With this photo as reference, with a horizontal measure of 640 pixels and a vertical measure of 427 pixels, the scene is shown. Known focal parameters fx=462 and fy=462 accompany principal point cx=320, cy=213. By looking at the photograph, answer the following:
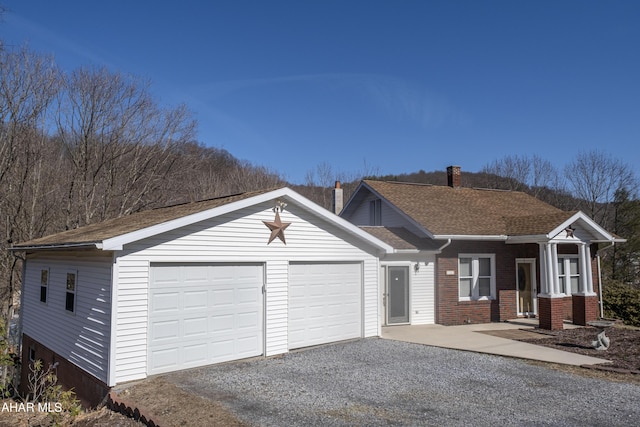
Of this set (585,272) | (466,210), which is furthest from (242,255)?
(585,272)

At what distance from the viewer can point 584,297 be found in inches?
624

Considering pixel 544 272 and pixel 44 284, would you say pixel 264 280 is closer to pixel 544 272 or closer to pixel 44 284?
pixel 44 284

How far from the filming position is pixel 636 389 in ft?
27.5

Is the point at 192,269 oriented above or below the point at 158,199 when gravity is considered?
below

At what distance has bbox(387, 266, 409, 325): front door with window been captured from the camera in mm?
15445

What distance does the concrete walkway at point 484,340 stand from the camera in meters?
10.9

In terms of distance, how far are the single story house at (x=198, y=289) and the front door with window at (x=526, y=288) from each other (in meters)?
7.13

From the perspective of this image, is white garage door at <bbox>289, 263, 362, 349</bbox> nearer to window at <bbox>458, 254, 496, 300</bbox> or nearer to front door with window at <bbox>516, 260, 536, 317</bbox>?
window at <bbox>458, 254, 496, 300</bbox>

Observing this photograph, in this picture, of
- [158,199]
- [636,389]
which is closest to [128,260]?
[636,389]

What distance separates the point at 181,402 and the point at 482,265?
12344mm

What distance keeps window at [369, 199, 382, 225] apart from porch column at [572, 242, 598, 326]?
736 centimetres

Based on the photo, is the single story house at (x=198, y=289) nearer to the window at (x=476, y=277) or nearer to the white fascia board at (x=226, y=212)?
the white fascia board at (x=226, y=212)

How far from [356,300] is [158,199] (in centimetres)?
1670

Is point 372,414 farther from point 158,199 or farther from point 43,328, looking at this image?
point 158,199
